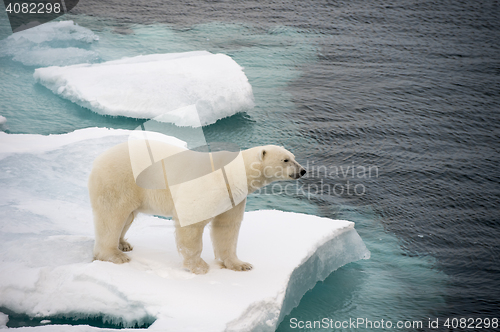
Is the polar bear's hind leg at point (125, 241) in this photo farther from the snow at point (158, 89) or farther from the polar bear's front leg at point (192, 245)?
the snow at point (158, 89)

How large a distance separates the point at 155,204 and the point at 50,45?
34.1ft

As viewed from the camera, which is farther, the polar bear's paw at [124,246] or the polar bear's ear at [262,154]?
the polar bear's paw at [124,246]

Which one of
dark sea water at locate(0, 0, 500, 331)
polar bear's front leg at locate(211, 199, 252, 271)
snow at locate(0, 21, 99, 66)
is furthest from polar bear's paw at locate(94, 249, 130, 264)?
snow at locate(0, 21, 99, 66)

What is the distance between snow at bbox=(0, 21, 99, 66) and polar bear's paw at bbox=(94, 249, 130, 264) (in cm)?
876

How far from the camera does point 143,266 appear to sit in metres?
4.50

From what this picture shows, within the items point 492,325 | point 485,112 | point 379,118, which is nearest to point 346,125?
point 379,118

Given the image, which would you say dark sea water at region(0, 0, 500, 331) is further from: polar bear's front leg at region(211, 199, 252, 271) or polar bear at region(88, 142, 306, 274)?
polar bear at region(88, 142, 306, 274)

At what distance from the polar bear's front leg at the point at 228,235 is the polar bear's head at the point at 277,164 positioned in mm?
414

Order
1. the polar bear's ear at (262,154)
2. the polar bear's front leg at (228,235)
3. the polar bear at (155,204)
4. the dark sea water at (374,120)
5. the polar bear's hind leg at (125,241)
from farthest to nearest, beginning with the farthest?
the dark sea water at (374,120), the polar bear's hind leg at (125,241), the polar bear's front leg at (228,235), the polar bear's ear at (262,154), the polar bear at (155,204)

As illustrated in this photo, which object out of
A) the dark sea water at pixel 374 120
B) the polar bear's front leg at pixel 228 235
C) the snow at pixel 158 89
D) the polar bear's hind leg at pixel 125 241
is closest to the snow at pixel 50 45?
the dark sea water at pixel 374 120

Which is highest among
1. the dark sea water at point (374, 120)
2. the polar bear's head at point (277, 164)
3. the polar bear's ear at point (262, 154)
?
the polar bear's ear at point (262, 154)

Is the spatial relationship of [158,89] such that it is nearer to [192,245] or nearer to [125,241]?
[125,241]

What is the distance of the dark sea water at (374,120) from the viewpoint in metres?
5.98

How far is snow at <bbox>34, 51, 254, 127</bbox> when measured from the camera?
9.53 m
